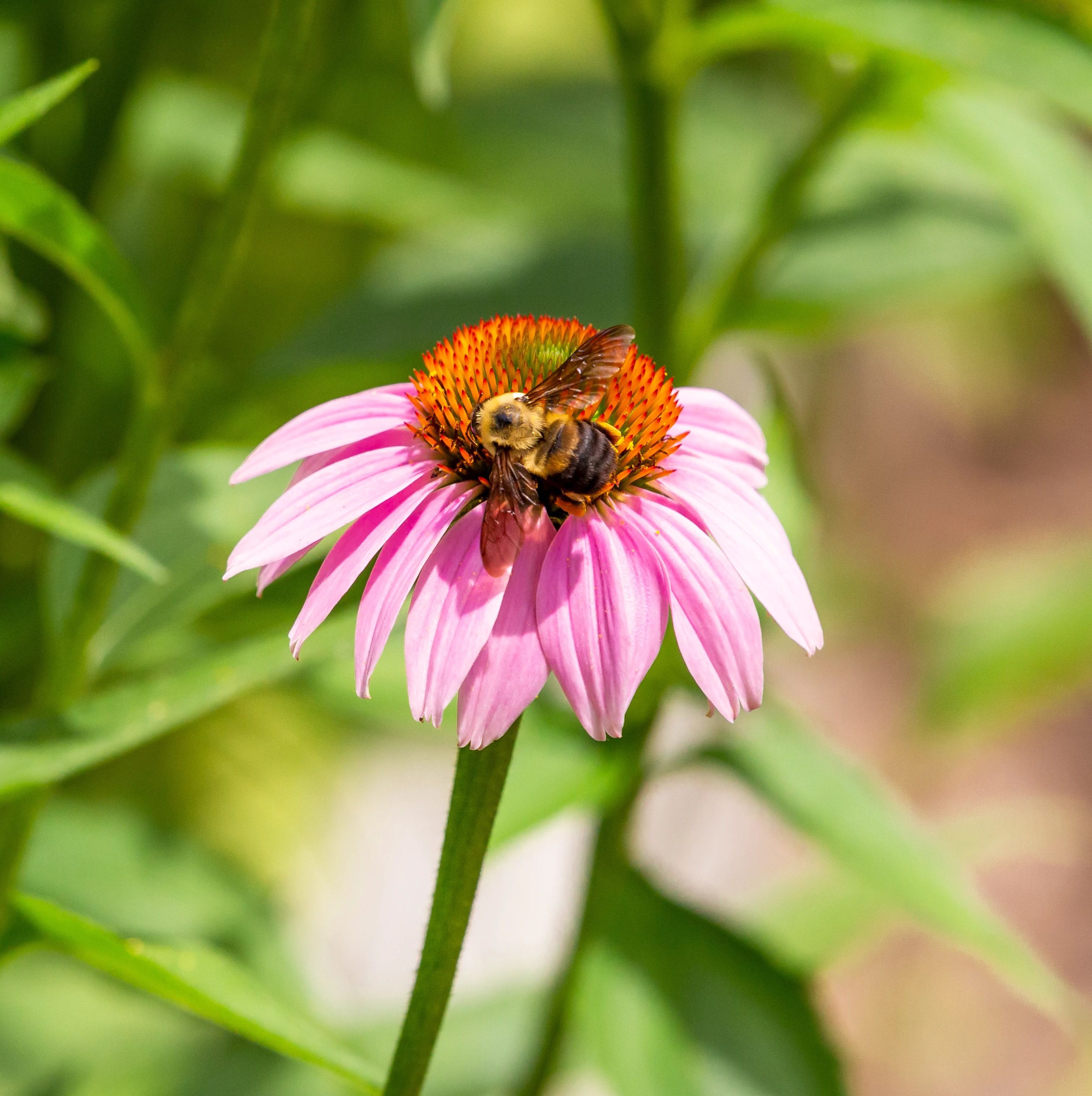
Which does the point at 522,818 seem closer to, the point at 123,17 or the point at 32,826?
the point at 32,826

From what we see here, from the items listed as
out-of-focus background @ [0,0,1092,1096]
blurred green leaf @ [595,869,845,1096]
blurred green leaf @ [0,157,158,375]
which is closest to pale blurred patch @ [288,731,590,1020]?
out-of-focus background @ [0,0,1092,1096]

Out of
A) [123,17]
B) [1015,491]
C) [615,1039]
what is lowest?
[615,1039]

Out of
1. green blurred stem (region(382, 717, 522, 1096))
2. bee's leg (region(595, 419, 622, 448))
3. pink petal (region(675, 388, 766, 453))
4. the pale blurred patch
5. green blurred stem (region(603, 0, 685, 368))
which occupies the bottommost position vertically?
the pale blurred patch

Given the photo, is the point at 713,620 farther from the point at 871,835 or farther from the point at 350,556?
the point at 871,835

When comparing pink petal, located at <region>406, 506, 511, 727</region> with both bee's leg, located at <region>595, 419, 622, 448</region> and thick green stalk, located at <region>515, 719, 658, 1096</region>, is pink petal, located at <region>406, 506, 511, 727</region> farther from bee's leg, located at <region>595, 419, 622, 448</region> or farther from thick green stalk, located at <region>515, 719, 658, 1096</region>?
thick green stalk, located at <region>515, 719, 658, 1096</region>

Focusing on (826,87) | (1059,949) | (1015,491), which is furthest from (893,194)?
(1015,491)

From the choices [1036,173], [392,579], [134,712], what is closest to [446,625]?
[392,579]
